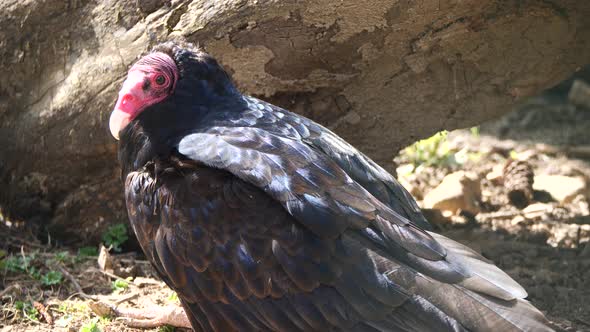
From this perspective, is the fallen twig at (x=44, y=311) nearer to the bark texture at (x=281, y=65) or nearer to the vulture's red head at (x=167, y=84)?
the bark texture at (x=281, y=65)

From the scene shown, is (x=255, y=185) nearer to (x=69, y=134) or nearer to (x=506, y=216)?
(x=69, y=134)

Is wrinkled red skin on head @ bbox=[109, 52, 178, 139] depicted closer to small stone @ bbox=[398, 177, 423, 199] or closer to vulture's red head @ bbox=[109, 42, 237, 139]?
vulture's red head @ bbox=[109, 42, 237, 139]

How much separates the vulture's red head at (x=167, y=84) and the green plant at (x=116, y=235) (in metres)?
1.10

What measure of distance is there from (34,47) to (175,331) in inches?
71.0

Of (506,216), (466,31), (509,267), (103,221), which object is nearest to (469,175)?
(506,216)

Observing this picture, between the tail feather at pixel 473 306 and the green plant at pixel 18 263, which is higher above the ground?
the tail feather at pixel 473 306

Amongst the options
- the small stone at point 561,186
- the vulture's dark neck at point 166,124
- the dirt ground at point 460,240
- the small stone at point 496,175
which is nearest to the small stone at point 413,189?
the dirt ground at point 460,240

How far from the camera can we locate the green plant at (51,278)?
4227mm

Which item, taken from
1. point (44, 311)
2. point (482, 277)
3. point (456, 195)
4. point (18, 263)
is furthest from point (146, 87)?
point (456, 195)

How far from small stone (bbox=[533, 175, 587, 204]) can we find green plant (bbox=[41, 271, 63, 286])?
10.8ft

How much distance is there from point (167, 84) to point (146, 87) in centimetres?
10

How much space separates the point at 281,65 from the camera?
432cm

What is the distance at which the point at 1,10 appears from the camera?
4527 mm

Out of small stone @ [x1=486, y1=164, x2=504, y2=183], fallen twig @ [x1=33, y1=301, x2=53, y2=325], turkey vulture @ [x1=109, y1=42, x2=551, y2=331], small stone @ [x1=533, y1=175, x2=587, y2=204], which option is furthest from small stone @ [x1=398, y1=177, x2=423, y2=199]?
fallen twig @ [x1=33, y1=301, x2=53, y2=325]
